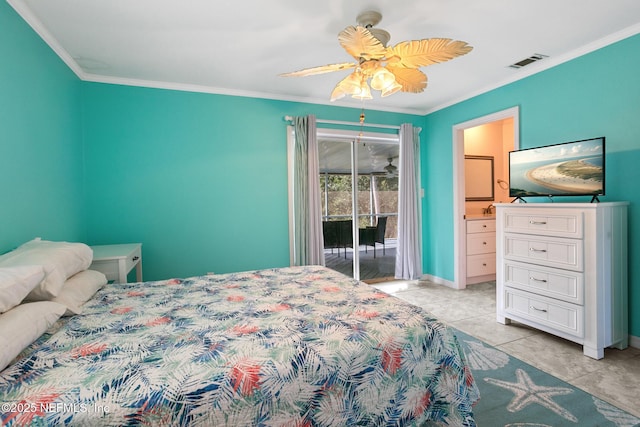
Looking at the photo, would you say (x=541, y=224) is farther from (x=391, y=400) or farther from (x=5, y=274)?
(x=5, y=274)

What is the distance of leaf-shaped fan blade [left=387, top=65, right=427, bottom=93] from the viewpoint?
2195mm

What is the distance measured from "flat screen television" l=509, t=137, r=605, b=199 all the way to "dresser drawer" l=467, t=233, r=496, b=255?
1474 millimetres

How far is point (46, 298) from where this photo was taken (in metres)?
1.51

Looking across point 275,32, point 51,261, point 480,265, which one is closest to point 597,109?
point 480,265

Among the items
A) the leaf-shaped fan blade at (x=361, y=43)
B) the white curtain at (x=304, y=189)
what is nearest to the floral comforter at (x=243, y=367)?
the leaf-shaped fan blade at (x=361, y=43)

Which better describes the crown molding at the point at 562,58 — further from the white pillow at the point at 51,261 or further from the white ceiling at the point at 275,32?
the white pillow at the point at 51,261

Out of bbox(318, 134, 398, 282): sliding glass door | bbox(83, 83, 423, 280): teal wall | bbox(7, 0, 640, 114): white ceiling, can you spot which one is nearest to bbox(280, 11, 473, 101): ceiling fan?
bbox(7, 0, 640, 114): white ceiling

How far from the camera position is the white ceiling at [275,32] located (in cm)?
218

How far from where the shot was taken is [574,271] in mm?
2518

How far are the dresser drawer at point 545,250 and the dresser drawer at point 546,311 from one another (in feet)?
1.05

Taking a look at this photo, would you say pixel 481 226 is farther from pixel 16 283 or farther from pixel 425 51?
pixel 16 283

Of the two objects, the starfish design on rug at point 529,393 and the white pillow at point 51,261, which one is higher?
the white pillow at point 51,261

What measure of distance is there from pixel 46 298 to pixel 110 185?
2.14m

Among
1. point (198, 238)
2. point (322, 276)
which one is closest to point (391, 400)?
point (322, 276)
